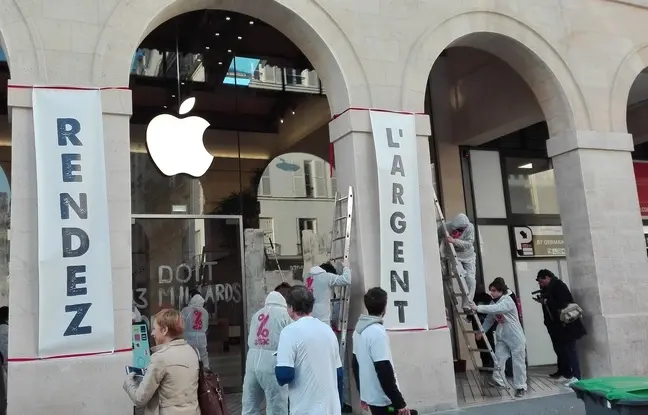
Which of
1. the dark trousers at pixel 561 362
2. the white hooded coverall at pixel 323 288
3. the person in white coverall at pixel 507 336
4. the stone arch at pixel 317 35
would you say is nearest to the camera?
the white hooded coverall at pixel 323 288

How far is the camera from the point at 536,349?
13.3 meters

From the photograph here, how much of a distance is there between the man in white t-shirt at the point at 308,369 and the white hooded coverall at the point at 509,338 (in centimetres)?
477

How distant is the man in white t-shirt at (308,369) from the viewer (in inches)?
179

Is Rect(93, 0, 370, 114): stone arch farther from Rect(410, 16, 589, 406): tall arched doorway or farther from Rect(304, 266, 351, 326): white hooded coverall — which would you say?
Rect(410, 16, 589, 406): tall arched doorway

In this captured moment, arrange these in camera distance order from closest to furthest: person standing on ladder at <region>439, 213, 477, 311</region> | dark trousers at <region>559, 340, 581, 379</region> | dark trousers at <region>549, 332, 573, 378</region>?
person standing on ladder at <region>439, 213, 477, 311</region>, dark trousers at <region>559, 340, 581, 379</region>, dark trousers at <region>549, 332, 573, 378</region>

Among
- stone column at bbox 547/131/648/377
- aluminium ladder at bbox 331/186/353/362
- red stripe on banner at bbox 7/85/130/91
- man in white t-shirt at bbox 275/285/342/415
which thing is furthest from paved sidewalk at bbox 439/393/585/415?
red stripe on banner at bbox 7/85/130/91

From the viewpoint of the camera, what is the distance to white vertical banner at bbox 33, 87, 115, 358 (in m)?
6.55

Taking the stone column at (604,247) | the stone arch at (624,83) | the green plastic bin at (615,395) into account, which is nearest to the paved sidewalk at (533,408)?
the stone column at (604,247)

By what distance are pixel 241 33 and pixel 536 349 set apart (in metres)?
9.06

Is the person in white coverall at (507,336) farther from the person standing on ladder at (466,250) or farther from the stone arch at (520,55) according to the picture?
the stone arch at (520,55)

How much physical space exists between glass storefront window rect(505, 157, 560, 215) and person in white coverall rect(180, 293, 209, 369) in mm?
7428

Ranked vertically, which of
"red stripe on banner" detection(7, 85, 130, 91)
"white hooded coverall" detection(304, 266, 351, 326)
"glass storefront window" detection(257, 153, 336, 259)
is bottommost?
"white hooded coverall" detection(304, 266, 351, 326)

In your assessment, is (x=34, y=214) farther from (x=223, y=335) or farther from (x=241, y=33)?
(x=241, y=33)

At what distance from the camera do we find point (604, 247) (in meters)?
10.1
